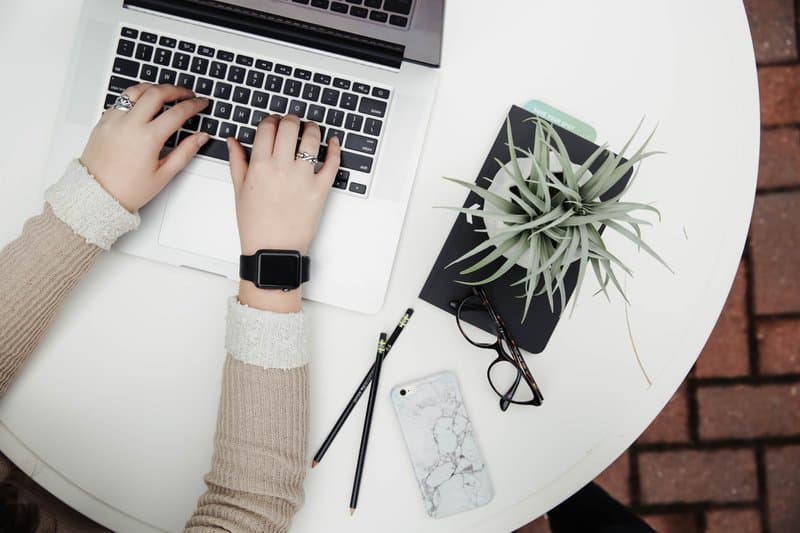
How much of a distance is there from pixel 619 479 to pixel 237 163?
99 centimetres

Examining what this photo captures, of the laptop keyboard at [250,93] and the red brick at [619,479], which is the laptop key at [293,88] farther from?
the red brick at [619,479]

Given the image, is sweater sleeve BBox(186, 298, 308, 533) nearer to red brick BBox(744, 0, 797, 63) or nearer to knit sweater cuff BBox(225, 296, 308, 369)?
knit sweater cuff BBox(225, 296, 308, 369)

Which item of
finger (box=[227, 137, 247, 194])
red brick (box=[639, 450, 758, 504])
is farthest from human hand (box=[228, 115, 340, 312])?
red brick (box=[639, 450, 758, 504])

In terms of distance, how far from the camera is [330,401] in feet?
2.36

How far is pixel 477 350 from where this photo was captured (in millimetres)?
717

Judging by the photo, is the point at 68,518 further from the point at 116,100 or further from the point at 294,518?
the point at 116,100

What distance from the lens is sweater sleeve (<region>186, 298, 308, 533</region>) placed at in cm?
67

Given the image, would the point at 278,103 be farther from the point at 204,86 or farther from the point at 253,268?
the point at 253,268

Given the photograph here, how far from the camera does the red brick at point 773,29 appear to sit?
4.15ft

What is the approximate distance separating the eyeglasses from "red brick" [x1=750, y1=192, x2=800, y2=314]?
80 centimetres

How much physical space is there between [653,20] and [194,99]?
0.54 m

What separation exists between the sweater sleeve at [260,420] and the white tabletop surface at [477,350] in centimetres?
4

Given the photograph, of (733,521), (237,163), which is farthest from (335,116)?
(733,521)

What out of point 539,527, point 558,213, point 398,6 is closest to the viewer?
point 558,213
